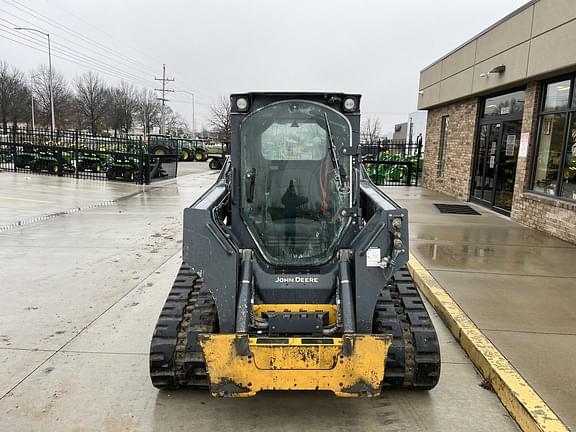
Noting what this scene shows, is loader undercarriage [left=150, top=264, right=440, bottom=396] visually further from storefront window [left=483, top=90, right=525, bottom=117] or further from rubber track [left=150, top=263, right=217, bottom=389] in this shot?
storefront window [left=483, top=90, right=525, bottom=117]

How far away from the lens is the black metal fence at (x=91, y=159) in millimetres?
19453

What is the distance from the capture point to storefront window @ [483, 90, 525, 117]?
1102 centimetres

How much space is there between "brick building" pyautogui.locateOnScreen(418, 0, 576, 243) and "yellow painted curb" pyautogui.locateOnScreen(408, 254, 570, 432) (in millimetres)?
4534

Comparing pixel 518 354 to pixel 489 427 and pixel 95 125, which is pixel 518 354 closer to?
pixel 489 427

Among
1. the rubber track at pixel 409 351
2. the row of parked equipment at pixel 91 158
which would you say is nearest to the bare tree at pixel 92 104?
the row of parked equipment at pixel 91 158

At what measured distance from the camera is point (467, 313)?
497 cm

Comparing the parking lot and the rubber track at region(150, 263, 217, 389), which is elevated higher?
the rubber track at region(150, 263, 217, 389)

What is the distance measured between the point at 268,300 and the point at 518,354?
226 cm

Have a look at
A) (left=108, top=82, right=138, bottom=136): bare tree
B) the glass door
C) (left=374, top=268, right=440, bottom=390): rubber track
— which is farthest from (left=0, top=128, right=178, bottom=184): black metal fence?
(left=108, top=82, right=138, bottom=136): bare tree

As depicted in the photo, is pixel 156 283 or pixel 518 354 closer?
pixel 518 354

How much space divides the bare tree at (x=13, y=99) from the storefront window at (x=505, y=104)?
44623 mm

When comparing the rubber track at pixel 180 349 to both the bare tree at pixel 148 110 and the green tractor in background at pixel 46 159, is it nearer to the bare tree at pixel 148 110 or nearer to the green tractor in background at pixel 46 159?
the green tractor in background at pixel 46 159

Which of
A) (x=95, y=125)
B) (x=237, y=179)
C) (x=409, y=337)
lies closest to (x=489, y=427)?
(x=409, y=337)

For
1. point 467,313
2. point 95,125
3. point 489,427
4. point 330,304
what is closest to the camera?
point 489,427
